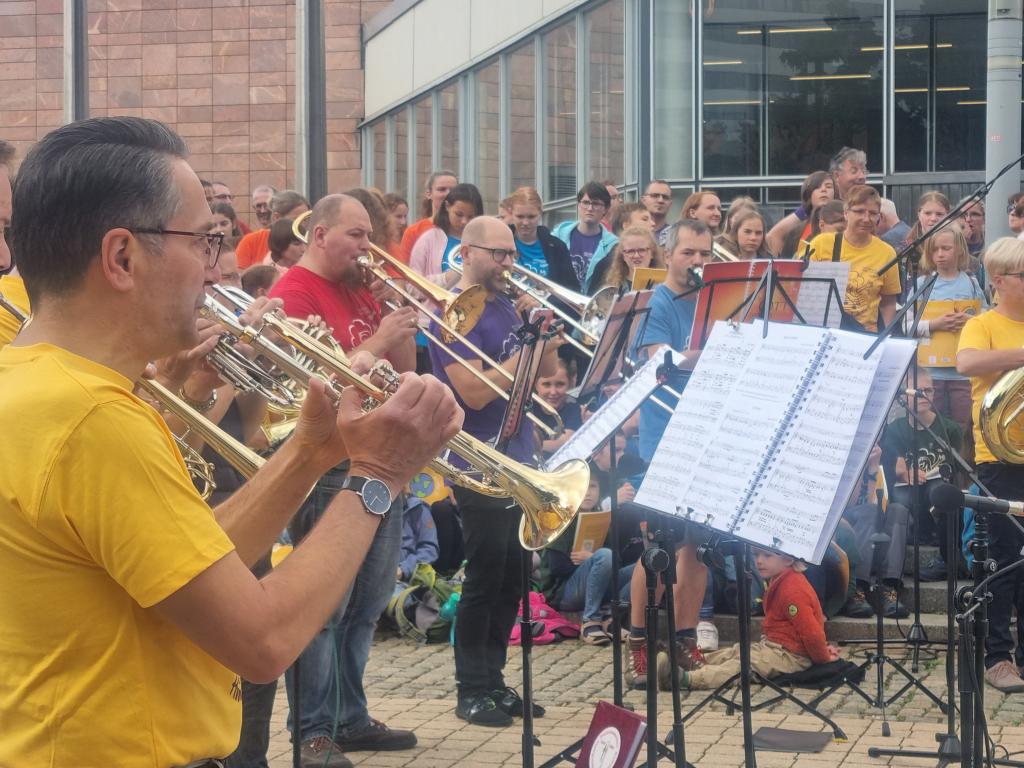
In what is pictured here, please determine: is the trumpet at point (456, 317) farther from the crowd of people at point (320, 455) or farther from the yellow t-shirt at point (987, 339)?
the yellow t-shirt at point (987, 339)

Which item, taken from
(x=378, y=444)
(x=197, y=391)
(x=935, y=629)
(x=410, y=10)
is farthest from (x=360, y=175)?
(x=378, y=444)

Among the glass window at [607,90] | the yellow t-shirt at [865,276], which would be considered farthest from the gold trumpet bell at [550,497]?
the glass window at [607,90]

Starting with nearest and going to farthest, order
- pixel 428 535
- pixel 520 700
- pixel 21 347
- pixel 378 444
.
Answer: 1. pixel 21 347
2. pixel 378 444
3. pixel 520 700
4. pixel 428 535

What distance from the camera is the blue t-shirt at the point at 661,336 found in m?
6.53

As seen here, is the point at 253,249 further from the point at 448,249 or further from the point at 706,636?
the point at 706,636

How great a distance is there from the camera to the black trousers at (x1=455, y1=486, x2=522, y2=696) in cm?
576

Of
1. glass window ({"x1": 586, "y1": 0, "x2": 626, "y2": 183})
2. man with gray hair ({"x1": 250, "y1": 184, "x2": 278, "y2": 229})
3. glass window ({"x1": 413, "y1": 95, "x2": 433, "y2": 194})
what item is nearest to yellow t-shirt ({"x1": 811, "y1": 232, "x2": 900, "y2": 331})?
man with gray hair ({"x1": 250, "y1": 184, "x2": 278, "y2": 229})

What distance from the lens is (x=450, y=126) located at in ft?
62.6

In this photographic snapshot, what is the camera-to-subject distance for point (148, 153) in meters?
2.04

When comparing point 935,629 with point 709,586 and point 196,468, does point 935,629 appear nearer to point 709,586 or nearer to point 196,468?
point 709,586

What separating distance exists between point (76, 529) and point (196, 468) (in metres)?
1.91

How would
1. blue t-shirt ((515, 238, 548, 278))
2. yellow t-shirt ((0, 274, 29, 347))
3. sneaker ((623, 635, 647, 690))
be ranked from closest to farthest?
yellow t-shirt ((0, 274, 29, 347)) < sneaker ((623, 635, 647, 690)) < blue t-shirt ((515, 238, 548, 278))

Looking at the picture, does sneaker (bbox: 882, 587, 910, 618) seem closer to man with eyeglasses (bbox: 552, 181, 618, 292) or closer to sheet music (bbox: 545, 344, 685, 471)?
man with eyeglasses (bbox: 552, 181, 618, 292)

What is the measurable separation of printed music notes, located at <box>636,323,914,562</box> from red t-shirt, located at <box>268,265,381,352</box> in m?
1.69
